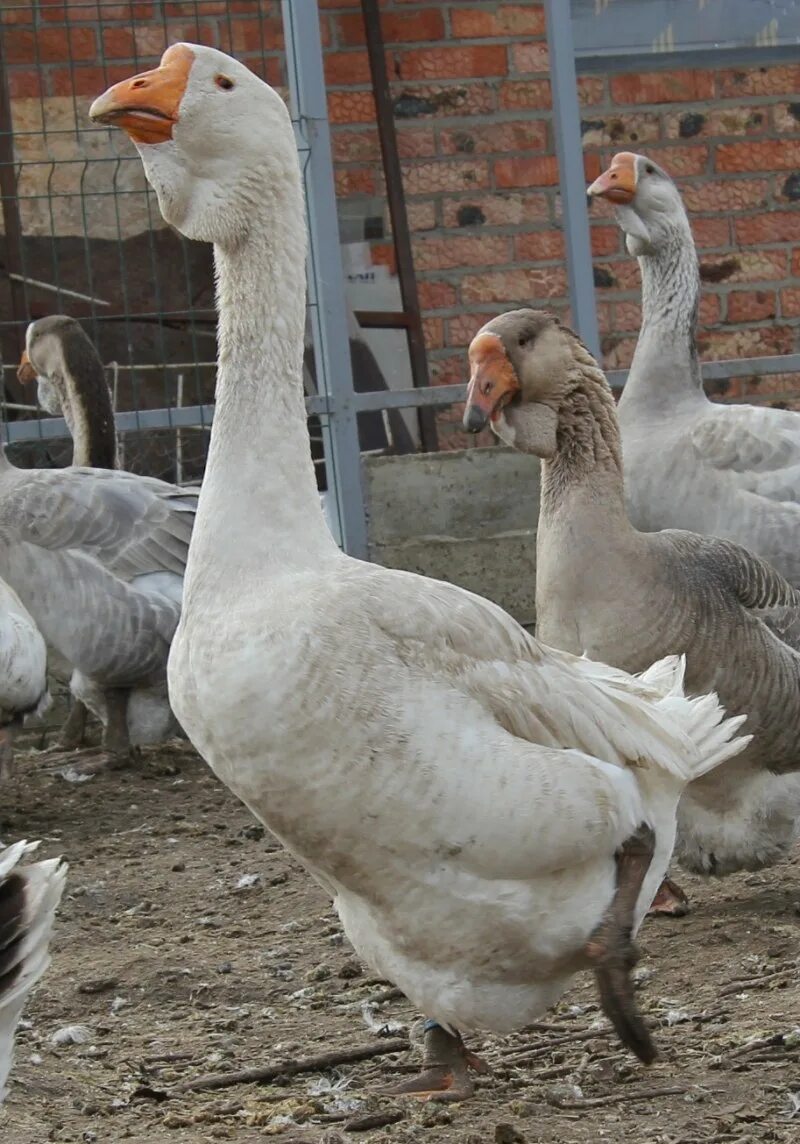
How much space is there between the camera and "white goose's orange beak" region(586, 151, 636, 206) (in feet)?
23.2

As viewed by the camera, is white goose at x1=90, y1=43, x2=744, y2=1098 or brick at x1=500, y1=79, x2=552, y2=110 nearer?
white goose at x1=90, y1=43, x2=744, y2=1098

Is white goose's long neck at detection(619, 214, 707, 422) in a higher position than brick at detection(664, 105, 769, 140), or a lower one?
lower

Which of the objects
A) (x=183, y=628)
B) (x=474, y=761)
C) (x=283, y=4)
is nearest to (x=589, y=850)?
(x=474, y=761)

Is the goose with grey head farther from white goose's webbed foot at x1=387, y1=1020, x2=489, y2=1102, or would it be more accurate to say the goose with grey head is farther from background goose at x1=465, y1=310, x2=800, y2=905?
white goose's webbed foot at x1=387, y1=1020, x2=489, y2=1102

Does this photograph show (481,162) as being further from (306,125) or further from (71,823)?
(71,823)

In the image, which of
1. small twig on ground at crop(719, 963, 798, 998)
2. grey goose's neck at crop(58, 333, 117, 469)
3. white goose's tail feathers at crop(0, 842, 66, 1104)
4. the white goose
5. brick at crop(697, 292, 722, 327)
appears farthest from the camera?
brick at crop(697, 292, 722, 327)

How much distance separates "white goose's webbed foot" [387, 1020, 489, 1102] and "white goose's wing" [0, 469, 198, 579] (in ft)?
12.4

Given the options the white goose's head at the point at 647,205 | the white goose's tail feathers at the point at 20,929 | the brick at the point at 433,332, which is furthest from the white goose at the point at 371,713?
the brick at the point at 433,332

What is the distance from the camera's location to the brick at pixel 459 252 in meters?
9.12

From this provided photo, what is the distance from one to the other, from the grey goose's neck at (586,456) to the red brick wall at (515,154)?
4.37m

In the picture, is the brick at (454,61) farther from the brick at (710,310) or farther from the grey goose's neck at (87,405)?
the grey goose's neck at (87,405)

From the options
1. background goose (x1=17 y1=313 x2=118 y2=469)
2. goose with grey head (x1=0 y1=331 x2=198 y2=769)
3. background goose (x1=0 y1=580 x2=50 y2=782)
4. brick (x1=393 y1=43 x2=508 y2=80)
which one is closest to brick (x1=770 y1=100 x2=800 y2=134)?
brick (x1=393 y1=43 x2=508 y2=80)

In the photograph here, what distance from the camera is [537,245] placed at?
361 inches

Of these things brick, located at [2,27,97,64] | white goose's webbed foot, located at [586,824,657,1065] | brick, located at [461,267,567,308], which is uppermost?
brick, located at [2,27,97,64]
